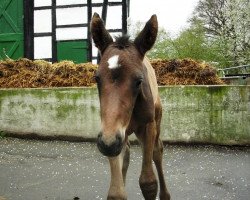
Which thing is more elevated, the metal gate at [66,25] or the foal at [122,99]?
the metal gate at [66,25]

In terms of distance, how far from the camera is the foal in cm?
280

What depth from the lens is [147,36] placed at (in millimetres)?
3488

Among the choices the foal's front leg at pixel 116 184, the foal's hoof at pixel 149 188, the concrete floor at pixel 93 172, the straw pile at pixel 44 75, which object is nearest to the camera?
the foal's front leg at pixel 116 184

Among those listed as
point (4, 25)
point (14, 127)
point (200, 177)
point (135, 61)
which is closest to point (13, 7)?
point (4, 25)

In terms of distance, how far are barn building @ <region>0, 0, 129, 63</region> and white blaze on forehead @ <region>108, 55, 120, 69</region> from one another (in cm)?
994

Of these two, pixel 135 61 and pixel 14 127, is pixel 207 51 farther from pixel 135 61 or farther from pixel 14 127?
pixel 135 61

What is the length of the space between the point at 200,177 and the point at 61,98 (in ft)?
12.6

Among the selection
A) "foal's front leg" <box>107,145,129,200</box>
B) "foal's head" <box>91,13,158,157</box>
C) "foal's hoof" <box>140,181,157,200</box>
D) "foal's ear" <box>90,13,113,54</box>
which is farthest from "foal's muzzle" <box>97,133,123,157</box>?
"foal's hoof" <box>140,181,157,200</box>

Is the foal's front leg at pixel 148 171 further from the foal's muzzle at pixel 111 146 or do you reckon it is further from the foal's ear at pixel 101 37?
the foal's muzzle at pixel 111 146

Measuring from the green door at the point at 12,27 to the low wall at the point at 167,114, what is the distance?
4948 millimetres

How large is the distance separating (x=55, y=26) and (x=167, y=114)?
635 cm

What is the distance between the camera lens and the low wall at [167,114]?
26.3 feet

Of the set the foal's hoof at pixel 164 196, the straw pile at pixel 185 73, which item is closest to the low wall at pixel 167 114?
the straw pile at pixel 185 73

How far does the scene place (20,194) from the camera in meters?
5.10
